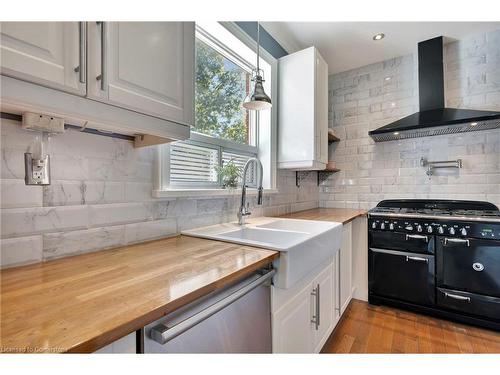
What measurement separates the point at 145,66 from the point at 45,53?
12.5 inches

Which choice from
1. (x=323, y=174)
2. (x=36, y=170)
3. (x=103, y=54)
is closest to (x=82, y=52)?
(x=103, y=54)

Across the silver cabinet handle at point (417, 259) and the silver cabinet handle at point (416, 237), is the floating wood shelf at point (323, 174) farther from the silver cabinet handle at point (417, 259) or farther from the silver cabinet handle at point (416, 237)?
the silver cabinet handle at point (417, 259)

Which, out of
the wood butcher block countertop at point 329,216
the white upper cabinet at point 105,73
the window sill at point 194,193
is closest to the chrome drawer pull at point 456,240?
the wood butcher block countertop at point 329,216

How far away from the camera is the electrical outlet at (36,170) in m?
0.86

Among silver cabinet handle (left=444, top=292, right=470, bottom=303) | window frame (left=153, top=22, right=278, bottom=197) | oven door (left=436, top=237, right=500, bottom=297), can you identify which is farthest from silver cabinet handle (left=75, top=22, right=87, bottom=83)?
silver cabinet handle (left=444, top=292, right=470, bottom=303)

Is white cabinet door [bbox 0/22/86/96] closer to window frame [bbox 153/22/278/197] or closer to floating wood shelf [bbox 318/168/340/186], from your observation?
window frame [bbox 153/22/278/197]

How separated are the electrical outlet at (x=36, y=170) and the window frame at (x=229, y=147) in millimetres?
464

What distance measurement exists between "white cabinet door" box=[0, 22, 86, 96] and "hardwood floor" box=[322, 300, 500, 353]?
2.02 m

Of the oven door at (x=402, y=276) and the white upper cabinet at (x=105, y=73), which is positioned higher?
the white upper cabinet at (x=105, y=73)

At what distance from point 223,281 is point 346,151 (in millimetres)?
2783

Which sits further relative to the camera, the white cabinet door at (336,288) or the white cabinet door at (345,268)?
the white cabinet door at (345,268)

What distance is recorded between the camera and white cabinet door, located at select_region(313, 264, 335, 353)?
1.46 metres

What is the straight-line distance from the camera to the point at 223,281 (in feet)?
2.49

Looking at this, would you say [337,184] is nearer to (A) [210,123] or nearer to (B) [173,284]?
(A) [210,123]
